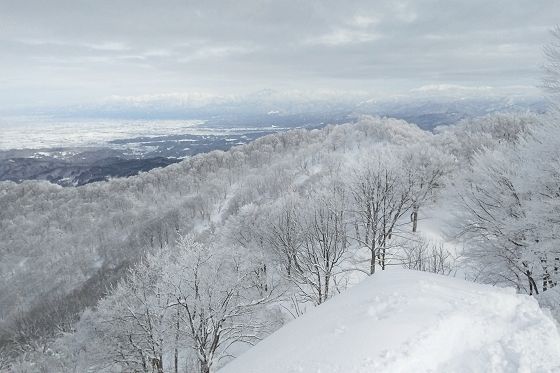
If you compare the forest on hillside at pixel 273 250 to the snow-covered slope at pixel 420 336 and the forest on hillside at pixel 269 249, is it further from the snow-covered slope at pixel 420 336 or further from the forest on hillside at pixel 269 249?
the snow-covered slope at pixel 420 336

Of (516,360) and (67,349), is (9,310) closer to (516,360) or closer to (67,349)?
(67,349)

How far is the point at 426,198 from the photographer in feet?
150

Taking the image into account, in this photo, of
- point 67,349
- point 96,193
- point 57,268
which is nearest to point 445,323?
point 67,349

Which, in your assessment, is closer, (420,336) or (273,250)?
(420,336)

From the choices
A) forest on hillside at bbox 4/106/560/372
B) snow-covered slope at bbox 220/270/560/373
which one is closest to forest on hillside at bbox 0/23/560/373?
forest on hillside at bbox 4/106/560/372

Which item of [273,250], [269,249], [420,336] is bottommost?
[269,249]

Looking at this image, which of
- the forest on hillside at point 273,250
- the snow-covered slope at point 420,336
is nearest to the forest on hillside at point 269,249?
the forest on hillside at point 273,250

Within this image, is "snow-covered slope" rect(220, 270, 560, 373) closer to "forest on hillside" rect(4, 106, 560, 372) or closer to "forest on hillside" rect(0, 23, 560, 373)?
"forest on hillside" rect(0, 23, 560, 373)

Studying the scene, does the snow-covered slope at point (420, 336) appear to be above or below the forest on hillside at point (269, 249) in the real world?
above

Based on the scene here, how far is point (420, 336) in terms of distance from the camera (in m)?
7.61

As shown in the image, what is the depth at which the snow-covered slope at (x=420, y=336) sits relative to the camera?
7047mm

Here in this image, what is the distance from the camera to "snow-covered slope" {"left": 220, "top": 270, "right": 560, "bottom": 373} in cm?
705

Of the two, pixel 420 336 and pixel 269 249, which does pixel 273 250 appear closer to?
pixel 269 249

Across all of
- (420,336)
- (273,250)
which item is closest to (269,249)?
(273,250)
